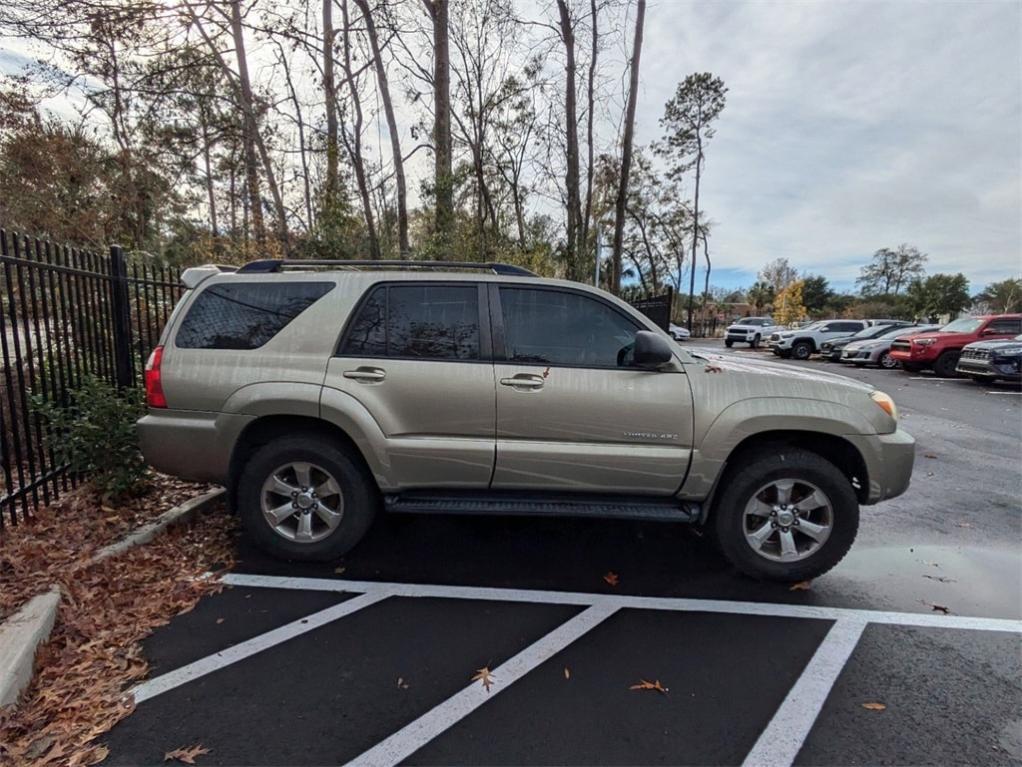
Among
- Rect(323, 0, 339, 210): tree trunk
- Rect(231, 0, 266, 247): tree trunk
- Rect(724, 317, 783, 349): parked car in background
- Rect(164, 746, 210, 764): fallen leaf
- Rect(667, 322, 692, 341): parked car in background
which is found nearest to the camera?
Rect(164, 746, 210, 764): fallen leaf

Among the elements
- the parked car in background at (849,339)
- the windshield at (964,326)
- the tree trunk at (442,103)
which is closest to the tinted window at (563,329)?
the tree trunk at (442,103)

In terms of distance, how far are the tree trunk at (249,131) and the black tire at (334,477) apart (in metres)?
12.3

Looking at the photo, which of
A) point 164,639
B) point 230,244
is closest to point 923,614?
point 164,639

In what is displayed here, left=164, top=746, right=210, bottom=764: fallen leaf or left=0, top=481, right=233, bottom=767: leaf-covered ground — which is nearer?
left=164, top=746, right=210, bottom=764: fallen leaf

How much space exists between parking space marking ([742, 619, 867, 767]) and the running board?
0.95 metres

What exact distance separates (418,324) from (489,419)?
0.81 metres

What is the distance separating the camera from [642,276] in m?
48.7

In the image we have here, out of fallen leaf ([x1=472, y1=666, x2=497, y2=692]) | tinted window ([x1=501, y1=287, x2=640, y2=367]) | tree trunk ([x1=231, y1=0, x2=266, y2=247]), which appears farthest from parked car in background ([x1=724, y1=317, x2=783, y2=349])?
fallen leaf ([x1=472, y1=666, x2=497, y2=692])

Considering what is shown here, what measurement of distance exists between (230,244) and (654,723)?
14526mm

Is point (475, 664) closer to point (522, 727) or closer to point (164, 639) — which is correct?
point (522, 727)

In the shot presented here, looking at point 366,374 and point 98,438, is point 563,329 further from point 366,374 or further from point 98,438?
point 98,438

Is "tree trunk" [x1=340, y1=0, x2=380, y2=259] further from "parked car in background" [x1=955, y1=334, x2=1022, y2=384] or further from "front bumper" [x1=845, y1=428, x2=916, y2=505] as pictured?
"parked car in background" [x1=955, y1=334, x2=1022, y2=384]

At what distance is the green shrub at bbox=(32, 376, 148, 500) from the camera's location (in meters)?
3.88

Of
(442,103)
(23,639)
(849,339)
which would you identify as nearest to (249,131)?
(442,103)
